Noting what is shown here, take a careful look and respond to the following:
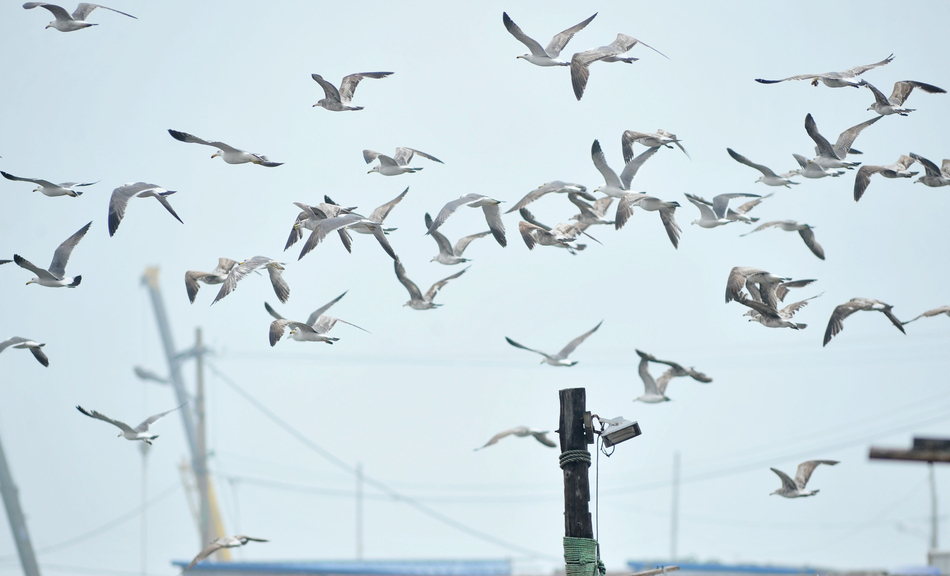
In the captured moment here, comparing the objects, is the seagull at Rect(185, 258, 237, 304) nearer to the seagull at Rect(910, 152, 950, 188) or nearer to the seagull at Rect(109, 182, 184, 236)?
the seagull at Rect(109, 182, 184, 236)

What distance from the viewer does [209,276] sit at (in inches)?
866

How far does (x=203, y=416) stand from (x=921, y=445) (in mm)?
40645

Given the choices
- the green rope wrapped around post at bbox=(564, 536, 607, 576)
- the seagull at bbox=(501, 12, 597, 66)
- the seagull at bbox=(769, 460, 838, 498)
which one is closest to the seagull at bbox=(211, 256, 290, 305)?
the seagull at bbox=(501, 12, 597, 66)

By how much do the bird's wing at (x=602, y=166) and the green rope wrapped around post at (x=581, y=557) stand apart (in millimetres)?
9146

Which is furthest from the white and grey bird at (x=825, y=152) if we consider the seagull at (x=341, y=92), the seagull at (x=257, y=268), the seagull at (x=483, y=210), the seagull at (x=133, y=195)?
the seagull at (x=133, y=195)

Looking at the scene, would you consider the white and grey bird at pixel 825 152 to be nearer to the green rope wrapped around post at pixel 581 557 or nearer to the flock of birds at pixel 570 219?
the flock of birds at pixel 570 219

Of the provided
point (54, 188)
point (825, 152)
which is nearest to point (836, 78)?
point (825, 152)

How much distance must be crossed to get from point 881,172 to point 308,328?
36.9 ft

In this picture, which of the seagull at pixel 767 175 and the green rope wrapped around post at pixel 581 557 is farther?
the seagull at pixel 767 175

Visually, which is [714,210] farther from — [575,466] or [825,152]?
[575,466]

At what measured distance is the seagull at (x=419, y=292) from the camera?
2398 centimetres

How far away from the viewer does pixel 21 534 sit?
120ft

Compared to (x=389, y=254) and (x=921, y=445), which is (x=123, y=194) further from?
(x=921, y=445)

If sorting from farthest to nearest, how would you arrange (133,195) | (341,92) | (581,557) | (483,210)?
(341,92), (483,210), (133,195), (581,557)
